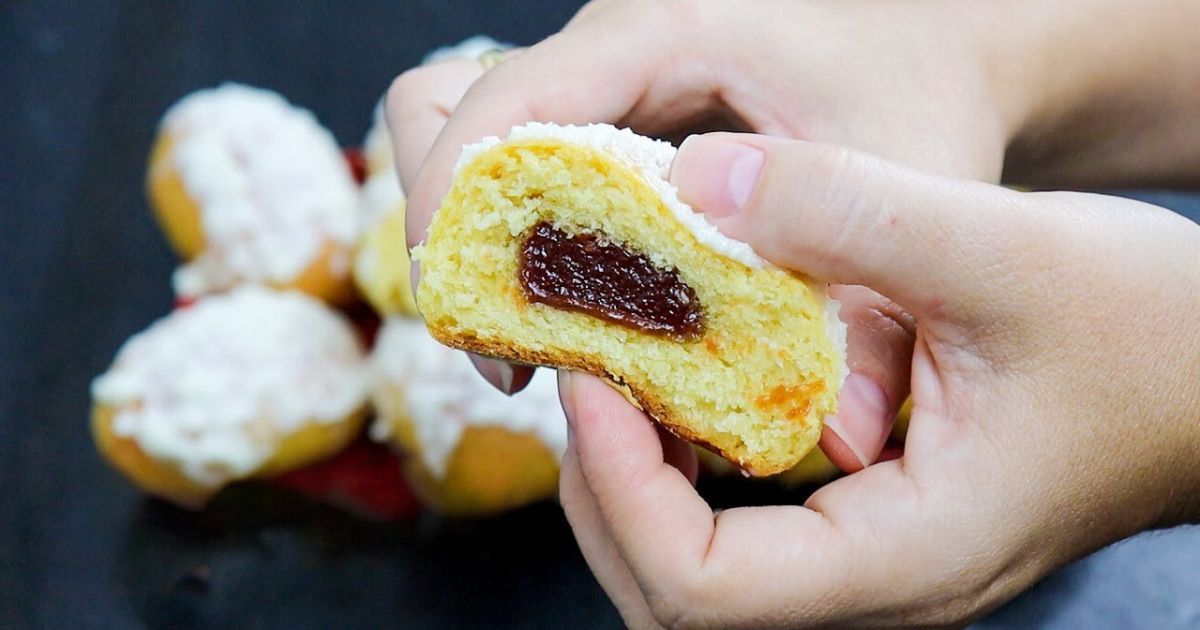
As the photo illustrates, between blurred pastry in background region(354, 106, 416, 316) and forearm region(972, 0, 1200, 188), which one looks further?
blurred pastry in background region(354, 106, 416, 316)

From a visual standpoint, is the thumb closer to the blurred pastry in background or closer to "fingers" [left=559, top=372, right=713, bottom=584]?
"fingers" [left=559, top=372, right=713, bottom=584]

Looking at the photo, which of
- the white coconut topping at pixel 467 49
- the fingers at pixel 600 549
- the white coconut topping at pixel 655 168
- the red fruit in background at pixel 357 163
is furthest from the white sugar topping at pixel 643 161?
the red fruit in background at pixel 357 163

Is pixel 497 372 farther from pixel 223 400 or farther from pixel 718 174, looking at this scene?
pixel 223 400

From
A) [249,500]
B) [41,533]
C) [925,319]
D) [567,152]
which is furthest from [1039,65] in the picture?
[41,533]

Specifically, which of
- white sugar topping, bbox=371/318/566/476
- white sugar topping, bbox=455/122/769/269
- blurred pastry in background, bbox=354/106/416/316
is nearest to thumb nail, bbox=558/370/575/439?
white sugar topping, bbox=455/122/769/269

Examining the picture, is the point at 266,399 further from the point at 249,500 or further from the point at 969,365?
the point at 969,365

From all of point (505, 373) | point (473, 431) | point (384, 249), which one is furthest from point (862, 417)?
point (384, 249)

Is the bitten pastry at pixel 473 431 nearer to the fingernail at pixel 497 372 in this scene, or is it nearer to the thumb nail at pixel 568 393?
the fingernail at pixel 497 372
